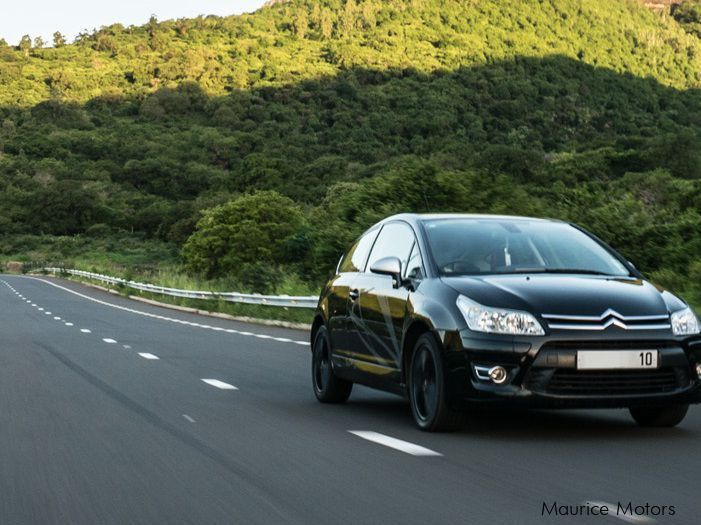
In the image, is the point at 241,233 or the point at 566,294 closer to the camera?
the point at 566,294

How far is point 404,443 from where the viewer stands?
317 inches

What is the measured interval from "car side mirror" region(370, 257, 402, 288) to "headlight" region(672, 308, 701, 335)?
76.4 inches

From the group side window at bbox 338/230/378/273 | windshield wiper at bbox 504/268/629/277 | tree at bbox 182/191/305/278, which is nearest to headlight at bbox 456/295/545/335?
windshield wiper at bbox 504/268/629/277

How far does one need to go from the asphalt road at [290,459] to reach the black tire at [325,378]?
137 mm

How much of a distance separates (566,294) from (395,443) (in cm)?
145

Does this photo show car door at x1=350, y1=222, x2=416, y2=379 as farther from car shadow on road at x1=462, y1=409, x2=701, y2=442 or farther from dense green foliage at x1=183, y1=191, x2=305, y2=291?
dense green foliage at x1=183, y1=191, x2=305, y2=291

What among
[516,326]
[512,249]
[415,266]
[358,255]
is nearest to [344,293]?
[358,255]

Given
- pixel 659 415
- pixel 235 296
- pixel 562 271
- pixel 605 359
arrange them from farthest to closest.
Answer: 1. pixel 235 296
2. pixel 562 271
3. pixel 659 415
4. pixel 605 359

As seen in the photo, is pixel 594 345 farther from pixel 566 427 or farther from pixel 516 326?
pixel 566 427

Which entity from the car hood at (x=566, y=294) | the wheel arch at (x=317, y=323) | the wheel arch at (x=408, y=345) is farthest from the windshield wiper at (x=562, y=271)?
the wheel arch at (x=317, y=323)

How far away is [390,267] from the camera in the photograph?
9.09 metres

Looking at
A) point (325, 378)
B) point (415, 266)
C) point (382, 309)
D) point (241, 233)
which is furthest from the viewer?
point (241, 233)

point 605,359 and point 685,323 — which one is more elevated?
point 685,323

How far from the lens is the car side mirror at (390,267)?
9078 millimetres
